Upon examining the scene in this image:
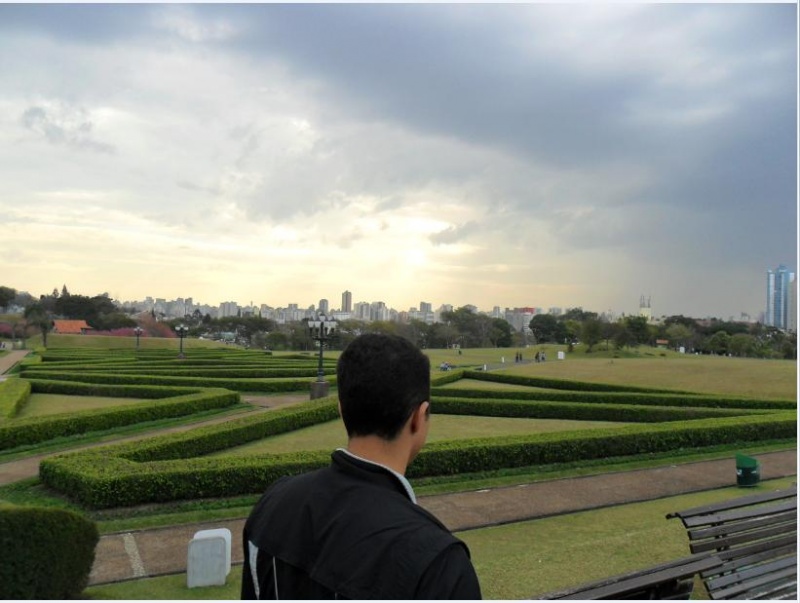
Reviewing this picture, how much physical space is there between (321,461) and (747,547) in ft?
18.9

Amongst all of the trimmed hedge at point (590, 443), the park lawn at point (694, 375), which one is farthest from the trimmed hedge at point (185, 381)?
the trimmed hedge at point (590, 443)

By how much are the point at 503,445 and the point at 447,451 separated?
42.1 inches

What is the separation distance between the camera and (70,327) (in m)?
57.1

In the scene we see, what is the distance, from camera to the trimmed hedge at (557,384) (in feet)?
64.4

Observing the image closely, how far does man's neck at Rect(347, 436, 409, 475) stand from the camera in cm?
155

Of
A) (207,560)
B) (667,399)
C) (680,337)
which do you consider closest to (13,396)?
(207,560)

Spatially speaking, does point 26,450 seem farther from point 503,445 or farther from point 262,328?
point 262,328

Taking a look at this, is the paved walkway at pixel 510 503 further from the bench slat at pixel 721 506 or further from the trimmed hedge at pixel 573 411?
the trimmed hedge at pixel 573 411

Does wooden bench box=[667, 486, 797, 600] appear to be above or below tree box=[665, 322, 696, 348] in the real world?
below

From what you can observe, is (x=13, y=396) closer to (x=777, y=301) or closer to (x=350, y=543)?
(x=350, y=543)

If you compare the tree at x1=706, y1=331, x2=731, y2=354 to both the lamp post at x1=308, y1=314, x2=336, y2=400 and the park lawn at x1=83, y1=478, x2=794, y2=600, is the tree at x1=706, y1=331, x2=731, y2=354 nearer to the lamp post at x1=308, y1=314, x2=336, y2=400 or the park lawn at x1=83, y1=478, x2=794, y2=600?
the lamp post at x1=308, y1=314, x2=336, y2=400

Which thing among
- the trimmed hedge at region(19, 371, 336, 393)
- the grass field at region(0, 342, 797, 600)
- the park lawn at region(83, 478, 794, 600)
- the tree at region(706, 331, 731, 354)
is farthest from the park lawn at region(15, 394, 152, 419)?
the tree at region(706, 331, 731, 354)

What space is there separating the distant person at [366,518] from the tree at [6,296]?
2879 inches

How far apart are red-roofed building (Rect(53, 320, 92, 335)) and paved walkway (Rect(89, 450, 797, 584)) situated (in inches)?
2190
